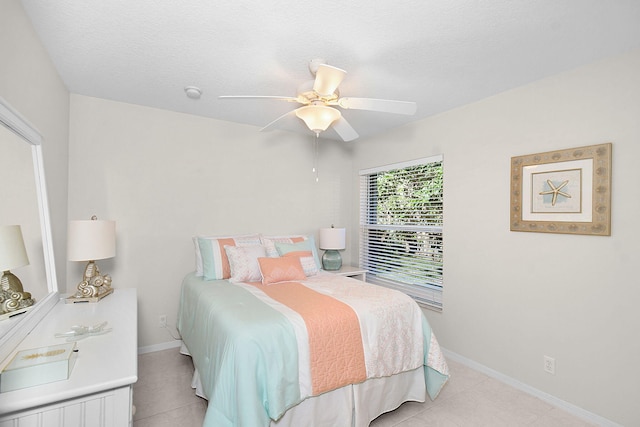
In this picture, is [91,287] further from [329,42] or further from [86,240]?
[329,42]

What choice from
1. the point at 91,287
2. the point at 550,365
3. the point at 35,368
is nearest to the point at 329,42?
the point at 35,368

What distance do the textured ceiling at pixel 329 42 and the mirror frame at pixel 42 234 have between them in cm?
65

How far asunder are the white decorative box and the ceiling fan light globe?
1.84m

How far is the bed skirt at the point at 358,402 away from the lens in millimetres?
1758

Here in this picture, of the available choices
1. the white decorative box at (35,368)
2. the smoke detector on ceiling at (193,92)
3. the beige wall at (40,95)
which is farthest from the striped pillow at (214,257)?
the white decorative box at (35,368)

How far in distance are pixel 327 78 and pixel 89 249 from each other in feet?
6.67

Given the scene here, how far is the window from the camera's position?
329 cm

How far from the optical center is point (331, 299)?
2.16 meters

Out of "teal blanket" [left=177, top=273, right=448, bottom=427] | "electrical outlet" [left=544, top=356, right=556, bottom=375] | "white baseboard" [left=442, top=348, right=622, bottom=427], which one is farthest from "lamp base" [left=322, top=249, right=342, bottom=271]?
"electrical outlet" [left=544, top=356, right=556, bottom=375]

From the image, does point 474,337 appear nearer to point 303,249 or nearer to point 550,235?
point 550,235

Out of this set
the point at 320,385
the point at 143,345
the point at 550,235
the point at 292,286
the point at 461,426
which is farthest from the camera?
the point at 143,345

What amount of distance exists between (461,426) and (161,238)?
9.82ft

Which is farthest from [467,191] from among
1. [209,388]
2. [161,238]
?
[161,238]

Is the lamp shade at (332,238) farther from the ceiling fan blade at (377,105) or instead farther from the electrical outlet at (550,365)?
the electrical outlet at (550,365)
